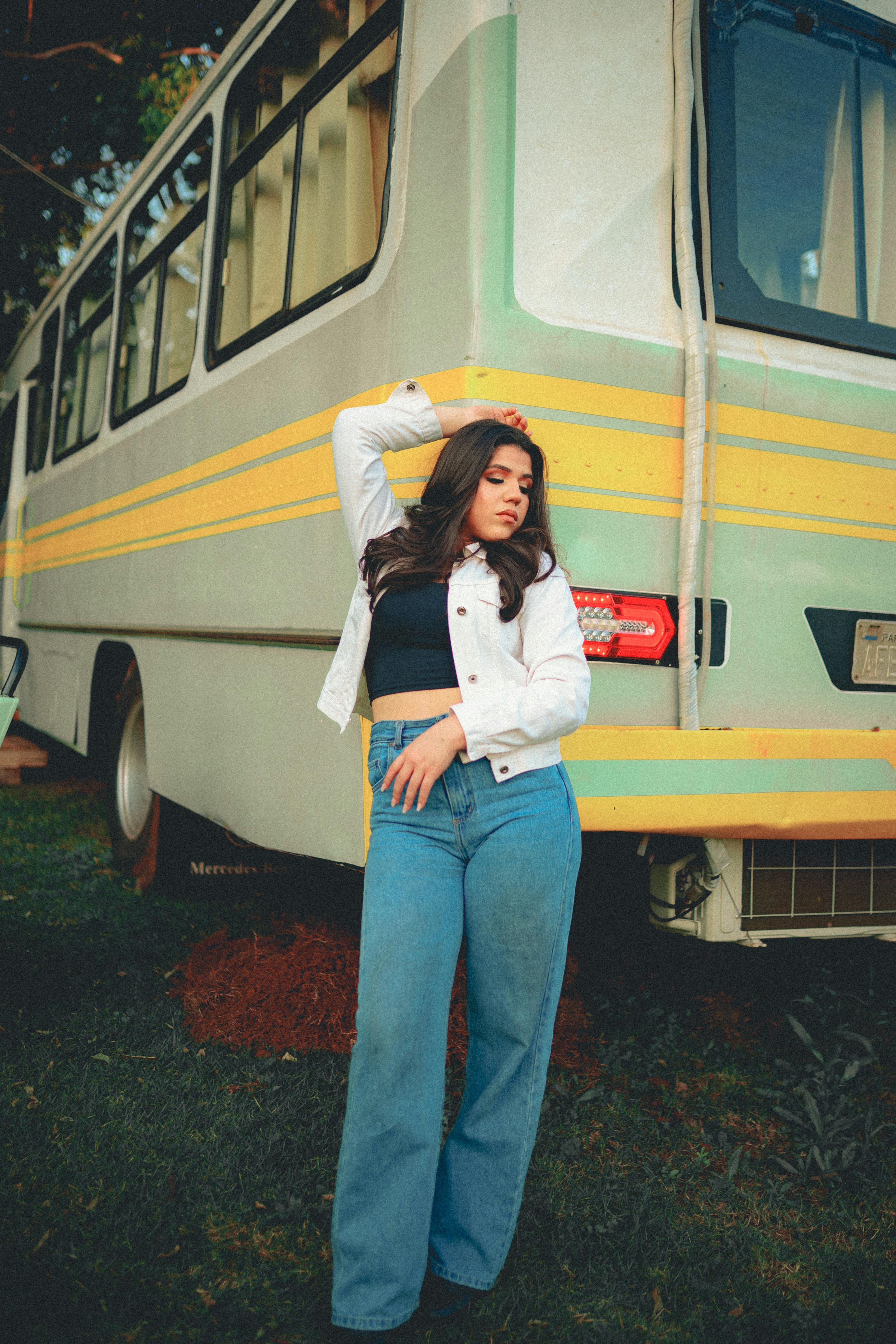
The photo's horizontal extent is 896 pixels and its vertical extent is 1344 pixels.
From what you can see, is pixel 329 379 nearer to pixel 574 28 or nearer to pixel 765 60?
pixel 574 28

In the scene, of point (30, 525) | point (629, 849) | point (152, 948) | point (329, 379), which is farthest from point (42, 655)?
point (629, 849)

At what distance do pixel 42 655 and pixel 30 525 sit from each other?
1.05 metres

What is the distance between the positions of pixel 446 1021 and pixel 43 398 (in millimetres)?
6271

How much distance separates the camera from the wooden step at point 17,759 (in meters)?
6.91

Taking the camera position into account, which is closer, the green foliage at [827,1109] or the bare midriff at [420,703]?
the bare midriff at [420,703]

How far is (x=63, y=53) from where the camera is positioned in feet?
32.1

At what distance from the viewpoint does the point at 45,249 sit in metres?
12.0

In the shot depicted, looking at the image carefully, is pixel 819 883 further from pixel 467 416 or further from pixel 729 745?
pixel 467 416

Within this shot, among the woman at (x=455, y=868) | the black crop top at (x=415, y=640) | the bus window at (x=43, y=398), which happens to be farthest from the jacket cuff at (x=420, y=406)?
the bus window at (x=43, y=398)

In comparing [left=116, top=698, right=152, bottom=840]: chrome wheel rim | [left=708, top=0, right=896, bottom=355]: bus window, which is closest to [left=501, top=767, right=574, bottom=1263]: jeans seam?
[left=708, top=0, right=896, bottom=355]: bus window

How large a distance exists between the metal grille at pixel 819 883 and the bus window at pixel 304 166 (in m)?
1.87

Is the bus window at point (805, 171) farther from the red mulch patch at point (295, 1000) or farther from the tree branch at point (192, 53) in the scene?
the tree branch at point (192, 53)

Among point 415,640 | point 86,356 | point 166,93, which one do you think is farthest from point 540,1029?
point 166,93

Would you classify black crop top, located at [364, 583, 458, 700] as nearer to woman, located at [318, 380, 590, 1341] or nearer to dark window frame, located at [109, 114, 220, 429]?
woman, located at [318, 380, 590, 1341]
